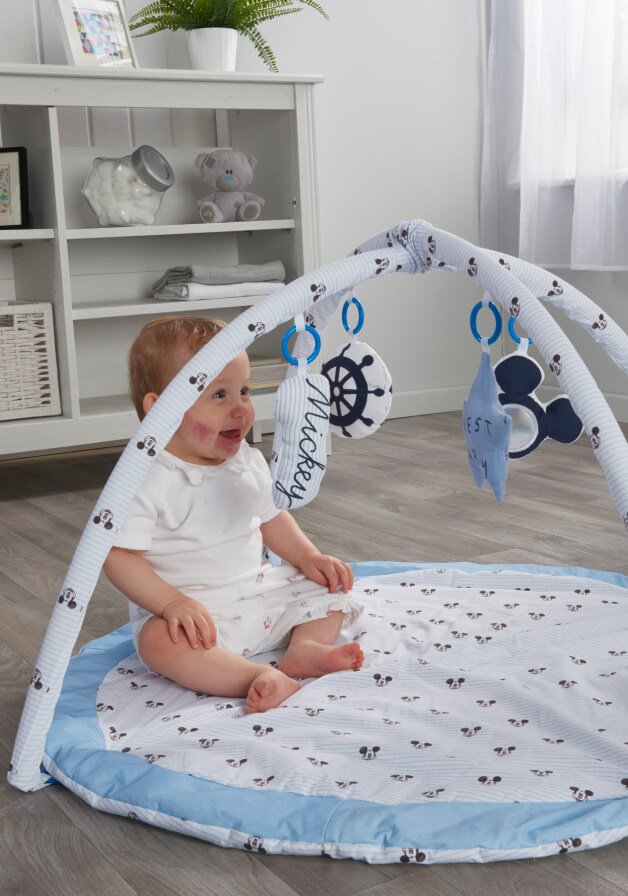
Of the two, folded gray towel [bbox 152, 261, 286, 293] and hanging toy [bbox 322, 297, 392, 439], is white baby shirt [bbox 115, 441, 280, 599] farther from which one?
folded gray towel [bbox 152, 261, 286, 293]

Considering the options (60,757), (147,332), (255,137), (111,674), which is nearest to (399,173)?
(255,137)

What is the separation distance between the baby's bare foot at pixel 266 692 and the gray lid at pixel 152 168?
1.60 metres

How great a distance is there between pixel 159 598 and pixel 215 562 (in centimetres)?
13

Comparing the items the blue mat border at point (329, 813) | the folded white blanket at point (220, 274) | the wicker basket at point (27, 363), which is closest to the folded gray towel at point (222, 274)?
the folded white blanket at point (220, 274)

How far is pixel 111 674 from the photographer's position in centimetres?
129

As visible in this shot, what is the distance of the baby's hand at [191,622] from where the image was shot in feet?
3.89

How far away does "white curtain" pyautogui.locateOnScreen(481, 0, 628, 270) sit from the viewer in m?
2.63

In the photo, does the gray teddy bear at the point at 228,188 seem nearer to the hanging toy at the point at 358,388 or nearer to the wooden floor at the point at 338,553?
the wooden floor at the point at 338,553

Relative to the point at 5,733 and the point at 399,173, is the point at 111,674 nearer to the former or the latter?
the point at 5,733

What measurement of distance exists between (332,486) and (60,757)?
1.33m

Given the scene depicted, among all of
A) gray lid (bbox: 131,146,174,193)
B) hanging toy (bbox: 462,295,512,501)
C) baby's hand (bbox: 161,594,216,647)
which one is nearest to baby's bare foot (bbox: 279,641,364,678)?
baby's hand (bbox: 161,594,216,647)

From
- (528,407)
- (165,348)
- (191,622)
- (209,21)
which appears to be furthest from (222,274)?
(191,622)

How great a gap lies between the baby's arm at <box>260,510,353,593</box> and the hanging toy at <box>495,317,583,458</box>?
30 centimetres

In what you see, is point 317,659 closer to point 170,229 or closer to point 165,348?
point 165,348
